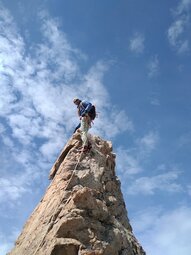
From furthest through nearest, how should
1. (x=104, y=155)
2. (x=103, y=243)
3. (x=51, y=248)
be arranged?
(x=104, y=155), (x=103, y=243), (x=51, y=248)

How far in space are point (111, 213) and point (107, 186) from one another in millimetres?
1716

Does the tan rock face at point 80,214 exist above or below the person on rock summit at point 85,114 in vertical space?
below

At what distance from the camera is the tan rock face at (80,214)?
52.6 feet

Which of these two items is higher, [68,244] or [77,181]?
[77,181]

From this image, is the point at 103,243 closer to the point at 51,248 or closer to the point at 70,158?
the point at 51,248

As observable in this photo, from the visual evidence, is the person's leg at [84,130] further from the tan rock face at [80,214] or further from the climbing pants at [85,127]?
the tan rock face at [80,214]

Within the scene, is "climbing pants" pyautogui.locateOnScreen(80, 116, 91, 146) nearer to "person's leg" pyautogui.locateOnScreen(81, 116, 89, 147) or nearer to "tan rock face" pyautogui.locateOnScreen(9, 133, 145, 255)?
"person's leg" pyautogui.locateOnScreen(81, 116, 89, 147)

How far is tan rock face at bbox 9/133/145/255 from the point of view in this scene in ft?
52.6

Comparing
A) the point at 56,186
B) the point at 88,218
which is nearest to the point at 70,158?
the point at 56,186

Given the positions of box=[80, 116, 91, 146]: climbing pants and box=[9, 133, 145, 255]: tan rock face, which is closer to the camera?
box=[9, 133, 145, 255]: tan rock face

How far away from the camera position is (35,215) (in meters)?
20.0

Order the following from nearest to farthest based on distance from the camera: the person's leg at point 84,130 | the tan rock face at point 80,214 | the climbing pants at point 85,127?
A: the tan rock face at point 80,214
the person's leg at point 84,130
the climbing pants at point 85,127

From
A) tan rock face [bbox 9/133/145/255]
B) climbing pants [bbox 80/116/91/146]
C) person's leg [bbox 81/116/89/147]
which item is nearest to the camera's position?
tan rock face [bbox 9/133/145/255]

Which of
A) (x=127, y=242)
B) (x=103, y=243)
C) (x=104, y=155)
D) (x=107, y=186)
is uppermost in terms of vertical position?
(x=104, y=155)
